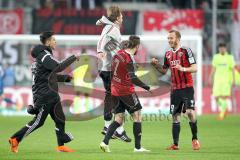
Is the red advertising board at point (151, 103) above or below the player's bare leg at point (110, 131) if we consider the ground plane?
above

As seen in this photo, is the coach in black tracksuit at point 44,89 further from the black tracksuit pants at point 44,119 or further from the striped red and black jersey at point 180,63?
the striped red and black jersey at point 180,63

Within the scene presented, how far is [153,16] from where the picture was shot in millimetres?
32969

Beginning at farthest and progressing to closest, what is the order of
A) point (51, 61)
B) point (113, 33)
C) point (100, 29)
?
point (100, 29), point (113, 33), point (51, 61)

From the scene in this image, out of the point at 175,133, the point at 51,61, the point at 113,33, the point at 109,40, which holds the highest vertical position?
the point at 113,33

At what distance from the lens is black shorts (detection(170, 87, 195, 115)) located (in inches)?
661

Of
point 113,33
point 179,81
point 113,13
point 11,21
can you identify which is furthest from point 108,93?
point 11,21

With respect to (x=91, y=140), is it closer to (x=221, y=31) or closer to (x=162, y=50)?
(x=162, y=50)

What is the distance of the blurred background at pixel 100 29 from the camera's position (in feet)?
98.0

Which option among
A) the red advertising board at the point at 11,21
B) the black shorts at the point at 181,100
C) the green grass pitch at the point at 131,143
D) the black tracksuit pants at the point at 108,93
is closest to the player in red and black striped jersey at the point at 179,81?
the black shorts at the point at 181,100

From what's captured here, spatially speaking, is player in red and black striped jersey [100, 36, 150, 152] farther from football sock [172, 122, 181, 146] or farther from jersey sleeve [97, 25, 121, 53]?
jersey sleeve [97, 25, 121, 53]

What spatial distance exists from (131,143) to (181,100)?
6.13 ft

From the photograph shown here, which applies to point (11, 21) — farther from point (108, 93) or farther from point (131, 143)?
point (131, 143)

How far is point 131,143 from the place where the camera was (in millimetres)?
18094

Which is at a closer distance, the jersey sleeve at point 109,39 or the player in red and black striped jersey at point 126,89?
the player in red and black striped jersey at point 126,89
